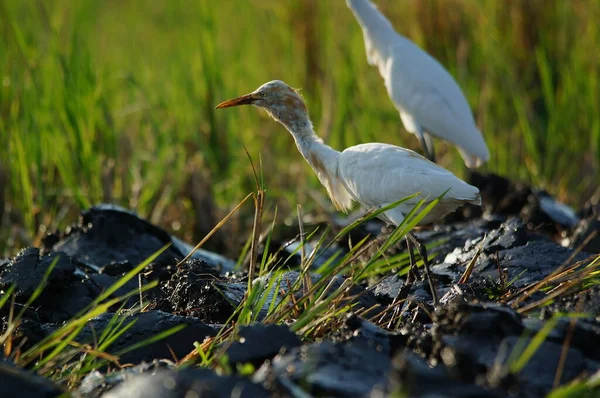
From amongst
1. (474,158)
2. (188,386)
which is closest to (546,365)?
(188,386)

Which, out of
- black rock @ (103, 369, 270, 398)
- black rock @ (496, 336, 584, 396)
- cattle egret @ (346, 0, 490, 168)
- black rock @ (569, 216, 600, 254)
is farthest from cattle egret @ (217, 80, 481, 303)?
cattle egret @ (346, 0, 490, 168)

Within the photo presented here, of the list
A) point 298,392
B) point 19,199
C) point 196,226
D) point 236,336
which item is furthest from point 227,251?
point 298,392

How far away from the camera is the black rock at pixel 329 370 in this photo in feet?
7.86

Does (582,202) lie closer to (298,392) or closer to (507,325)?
(507,325)

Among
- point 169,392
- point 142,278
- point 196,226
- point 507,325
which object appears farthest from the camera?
point 196,226

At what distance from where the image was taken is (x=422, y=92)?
6.75 meters

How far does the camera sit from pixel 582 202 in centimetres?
672

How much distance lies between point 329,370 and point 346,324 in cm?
55

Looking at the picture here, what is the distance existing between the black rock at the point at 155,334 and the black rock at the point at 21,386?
0.81 m

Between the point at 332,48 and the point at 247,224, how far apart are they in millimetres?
2751

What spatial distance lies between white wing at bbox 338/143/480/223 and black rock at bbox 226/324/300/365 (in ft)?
4.78

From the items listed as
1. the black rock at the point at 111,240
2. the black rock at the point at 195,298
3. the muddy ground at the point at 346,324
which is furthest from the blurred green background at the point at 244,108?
the black rock at the point at 195,298

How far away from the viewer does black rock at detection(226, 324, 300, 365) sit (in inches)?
110

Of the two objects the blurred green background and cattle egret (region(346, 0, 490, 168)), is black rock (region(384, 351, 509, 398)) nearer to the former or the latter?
the blurred green background
